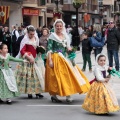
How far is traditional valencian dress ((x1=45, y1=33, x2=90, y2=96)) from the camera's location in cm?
989

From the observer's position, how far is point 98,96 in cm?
870

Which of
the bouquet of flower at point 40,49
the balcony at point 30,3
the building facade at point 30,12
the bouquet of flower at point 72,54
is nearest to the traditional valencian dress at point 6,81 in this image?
the bouquet of flower at point 40,49

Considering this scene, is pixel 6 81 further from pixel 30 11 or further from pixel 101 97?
pixel 30 11

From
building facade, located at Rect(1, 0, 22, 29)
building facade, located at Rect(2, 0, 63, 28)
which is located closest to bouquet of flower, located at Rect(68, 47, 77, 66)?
building facade, located at Rect(2, 0, 63, 28)

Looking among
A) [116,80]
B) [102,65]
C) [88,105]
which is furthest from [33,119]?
[116,80]

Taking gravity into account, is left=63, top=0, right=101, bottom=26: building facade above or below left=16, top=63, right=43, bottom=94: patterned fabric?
above

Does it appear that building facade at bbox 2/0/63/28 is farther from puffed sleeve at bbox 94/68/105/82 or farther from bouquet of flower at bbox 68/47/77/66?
puffed sleeve at bbox 94/68/105/82

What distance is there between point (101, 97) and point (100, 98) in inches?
1.1

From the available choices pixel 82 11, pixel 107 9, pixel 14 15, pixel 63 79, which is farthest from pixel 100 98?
pixel 107 9

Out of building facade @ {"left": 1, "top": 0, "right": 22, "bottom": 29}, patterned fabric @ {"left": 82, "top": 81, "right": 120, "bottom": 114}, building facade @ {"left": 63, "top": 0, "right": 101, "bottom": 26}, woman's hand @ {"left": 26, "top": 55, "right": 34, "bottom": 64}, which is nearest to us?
patterned fabric @ {"left": 82, "top": 81, "right": 120, "bottom": 114}

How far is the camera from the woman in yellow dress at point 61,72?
9898 millimetres

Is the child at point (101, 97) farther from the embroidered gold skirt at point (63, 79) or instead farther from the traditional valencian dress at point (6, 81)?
the traditional valencian dress at point (6, 81)

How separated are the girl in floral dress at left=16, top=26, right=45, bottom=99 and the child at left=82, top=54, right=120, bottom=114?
84.2 inches

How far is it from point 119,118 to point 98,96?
21.5 inches
